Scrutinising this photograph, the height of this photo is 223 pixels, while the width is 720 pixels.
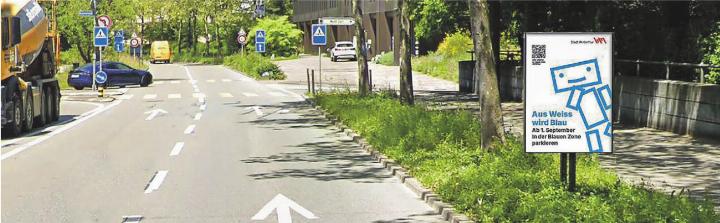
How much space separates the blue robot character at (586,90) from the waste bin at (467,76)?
73.6 ft

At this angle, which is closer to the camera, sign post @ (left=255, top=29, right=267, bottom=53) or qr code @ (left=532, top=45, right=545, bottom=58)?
qr code @ (left=532, top=45, right=545, bottom=58)

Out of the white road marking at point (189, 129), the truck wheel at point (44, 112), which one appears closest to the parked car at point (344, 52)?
the truck wheel at point (44, 112)

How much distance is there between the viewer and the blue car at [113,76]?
134ft

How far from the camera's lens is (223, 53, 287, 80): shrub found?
50312mm

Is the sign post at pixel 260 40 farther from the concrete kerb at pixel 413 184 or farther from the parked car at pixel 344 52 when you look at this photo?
the concrete kerb at pixel 413 184

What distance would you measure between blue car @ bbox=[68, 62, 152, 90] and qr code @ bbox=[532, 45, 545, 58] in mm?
35392

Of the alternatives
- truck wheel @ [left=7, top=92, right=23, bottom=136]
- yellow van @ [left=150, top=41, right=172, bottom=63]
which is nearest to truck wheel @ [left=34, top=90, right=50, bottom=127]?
truck wheel @ [left=7, top=92, right=23, bottom=136]

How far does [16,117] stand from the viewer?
18.6 m

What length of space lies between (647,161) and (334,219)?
556 centimetres

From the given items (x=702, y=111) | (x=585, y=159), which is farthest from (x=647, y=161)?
(x=702, y=111)

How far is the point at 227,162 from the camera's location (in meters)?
13.7

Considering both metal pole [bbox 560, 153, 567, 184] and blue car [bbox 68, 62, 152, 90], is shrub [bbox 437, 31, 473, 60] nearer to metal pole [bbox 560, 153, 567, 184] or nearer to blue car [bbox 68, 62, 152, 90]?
blue car [bbox 68, 62, 152, 90]

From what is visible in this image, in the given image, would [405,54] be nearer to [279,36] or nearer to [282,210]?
[282,210]

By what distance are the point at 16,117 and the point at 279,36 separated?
2502 inches
